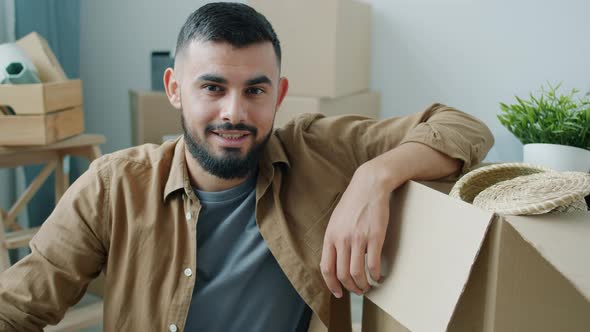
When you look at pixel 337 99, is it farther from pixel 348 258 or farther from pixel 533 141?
pixel 348 258

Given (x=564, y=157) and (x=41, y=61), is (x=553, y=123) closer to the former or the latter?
(x=564, y=157)

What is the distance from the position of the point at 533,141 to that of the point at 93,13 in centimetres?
197

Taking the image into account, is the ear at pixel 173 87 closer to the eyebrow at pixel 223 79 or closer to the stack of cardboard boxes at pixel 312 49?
the eyebrow at pixel 223 79

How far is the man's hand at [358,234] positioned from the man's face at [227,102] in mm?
209

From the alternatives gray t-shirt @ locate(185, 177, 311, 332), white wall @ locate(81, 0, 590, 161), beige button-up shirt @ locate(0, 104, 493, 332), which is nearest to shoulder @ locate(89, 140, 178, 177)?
beige button-up shirt @ locate(0, 104, 493, 332)

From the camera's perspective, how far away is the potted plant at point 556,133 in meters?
1.31

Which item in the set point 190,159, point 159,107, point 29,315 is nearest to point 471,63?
point 159,107

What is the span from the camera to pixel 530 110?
1372mm

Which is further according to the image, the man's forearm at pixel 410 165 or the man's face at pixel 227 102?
the man's face at pixel 227 102

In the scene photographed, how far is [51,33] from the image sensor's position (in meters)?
2.25

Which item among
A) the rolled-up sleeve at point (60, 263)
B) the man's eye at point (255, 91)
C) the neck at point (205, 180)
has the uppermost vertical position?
the man's eye at point (255, 91)

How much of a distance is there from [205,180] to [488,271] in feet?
1.89

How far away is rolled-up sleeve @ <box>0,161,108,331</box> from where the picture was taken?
0.90 metres

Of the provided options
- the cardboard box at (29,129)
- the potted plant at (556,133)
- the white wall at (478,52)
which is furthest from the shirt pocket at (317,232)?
the white wall at (478,52)
